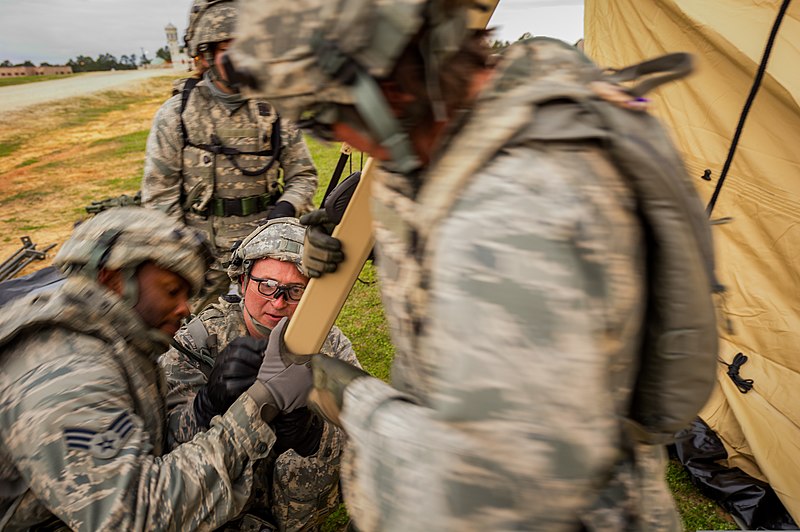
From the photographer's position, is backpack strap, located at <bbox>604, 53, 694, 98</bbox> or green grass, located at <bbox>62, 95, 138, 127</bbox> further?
green grass, located at <bbox>62, 95, 138, 127</bbox>

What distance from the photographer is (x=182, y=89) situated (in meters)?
4.33

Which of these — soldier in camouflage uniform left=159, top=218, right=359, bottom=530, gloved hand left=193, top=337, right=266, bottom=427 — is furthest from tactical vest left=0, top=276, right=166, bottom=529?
soldier in camouflage uniform left=159, top=218, right=359, bottom=530

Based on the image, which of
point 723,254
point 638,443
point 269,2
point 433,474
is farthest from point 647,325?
point 723,254

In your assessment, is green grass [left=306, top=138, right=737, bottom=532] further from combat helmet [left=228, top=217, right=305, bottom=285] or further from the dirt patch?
the dirt patch

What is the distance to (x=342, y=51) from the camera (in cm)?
113

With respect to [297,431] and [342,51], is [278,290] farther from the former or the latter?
[342,51]

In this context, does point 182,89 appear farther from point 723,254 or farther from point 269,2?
point 723,254

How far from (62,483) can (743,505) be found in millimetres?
3836

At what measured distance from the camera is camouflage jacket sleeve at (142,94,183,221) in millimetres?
4199

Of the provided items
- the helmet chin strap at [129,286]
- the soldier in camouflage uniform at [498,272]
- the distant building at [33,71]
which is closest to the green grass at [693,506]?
the soldier in camouflage uniform at [498,272]

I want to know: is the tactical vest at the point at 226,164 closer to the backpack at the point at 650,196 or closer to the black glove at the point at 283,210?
the black glove at the point at 283,210

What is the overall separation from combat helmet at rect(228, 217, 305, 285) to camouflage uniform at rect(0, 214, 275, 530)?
994 millimetres

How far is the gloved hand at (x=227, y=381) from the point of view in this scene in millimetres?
2318

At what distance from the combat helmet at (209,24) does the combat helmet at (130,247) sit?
2.61m
